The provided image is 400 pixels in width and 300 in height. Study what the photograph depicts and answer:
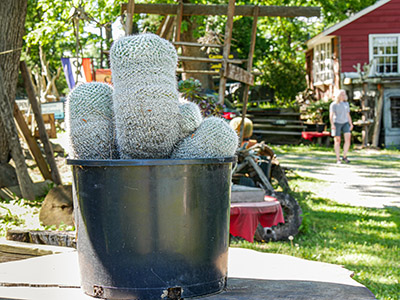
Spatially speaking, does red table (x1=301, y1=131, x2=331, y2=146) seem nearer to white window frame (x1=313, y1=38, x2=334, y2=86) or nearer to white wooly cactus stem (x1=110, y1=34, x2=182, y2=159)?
white window frame (x1=313, y1=38, x2=334, y2=86)

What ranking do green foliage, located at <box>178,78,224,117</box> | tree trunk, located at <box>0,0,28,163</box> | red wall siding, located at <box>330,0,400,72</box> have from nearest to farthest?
green foliage, located at <box>178,78,224,117</box>, tree trunk, located at <box>0,0,28,163</box>, red wall siding, located at <box>330,0,400,72</box>

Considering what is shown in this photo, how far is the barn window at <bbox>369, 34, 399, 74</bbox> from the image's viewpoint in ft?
67.8

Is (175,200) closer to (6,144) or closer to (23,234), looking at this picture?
(23,234)

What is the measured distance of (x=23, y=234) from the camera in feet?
9.86

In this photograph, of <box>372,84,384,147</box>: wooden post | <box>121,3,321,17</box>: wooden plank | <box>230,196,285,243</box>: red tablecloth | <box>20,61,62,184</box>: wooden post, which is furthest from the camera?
<box>372,84,384,147</box>: wooden post

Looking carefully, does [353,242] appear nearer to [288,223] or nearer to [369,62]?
[288,223]

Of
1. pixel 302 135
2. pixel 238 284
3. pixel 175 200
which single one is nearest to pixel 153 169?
pixel 175 200

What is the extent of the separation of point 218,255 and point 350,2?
48.5 ft

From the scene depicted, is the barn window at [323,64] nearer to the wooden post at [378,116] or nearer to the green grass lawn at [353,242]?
the wooden post at [378,116]

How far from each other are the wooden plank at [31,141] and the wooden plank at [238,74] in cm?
280

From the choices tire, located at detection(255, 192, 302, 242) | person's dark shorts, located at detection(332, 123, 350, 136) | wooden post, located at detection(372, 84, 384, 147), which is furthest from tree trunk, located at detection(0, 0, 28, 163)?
wooden post, located at detection(372, 84, 384, 147)

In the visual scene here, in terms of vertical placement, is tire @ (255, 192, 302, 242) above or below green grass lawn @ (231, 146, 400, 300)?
above

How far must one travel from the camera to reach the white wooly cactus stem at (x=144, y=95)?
1684 mm

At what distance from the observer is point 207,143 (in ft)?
5.89
